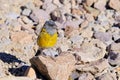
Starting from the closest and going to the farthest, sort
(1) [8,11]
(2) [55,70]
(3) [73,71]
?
(2) [55,70] < (3) [73,71] < (1) [8,11]

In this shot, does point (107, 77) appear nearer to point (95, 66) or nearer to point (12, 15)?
point (95, 66)

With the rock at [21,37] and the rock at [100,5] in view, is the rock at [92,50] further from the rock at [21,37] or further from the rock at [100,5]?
the rock at [100,5]

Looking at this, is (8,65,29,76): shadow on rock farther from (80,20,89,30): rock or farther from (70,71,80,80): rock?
(80,20,89,30): rock

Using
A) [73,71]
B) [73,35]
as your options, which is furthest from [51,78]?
[73,35]

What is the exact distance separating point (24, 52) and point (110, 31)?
1.47 metres

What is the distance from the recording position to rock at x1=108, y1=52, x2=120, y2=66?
6239 millimetres

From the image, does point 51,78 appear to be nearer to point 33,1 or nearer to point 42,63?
point 42,63

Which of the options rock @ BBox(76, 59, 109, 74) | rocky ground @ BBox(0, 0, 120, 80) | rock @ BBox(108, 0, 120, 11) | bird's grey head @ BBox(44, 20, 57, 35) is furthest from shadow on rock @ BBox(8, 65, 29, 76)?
rock @ BBox(108, 0, 120, 11)

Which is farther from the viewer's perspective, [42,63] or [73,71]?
[73,71]

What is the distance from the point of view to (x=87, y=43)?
22.2ft

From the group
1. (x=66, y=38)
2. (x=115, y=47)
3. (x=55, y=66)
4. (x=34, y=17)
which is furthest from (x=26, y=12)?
(x=55, y=66)

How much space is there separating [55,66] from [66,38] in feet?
5.22

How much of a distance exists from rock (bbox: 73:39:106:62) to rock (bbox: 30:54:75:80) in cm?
56

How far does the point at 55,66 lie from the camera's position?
214 inches
